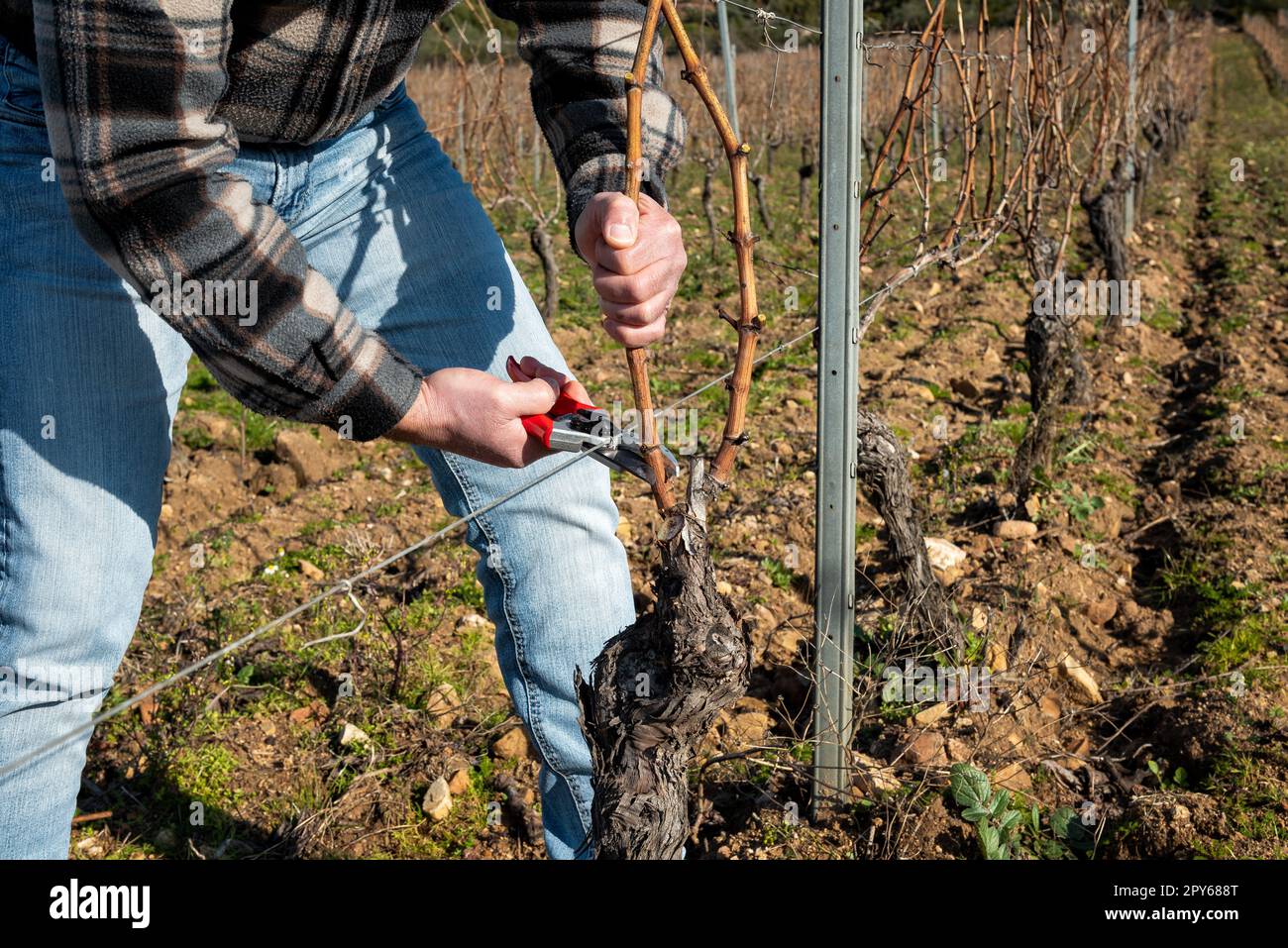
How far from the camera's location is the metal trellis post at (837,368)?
68.3 inches

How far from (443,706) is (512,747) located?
225 mm

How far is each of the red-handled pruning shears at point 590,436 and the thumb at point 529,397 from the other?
2 centimetres

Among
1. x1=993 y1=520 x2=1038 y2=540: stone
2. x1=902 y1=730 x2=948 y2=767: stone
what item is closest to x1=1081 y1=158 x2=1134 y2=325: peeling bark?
x1=993 y1=520 x2=1038 y2=540: stone

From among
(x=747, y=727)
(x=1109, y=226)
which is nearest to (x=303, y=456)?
(x=747, y=727)

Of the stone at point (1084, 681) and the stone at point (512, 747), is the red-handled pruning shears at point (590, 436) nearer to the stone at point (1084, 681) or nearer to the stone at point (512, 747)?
the stone at point (512, 747)

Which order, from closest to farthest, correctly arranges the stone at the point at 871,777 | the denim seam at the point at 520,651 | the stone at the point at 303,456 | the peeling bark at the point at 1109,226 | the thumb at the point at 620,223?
the thumb at the point at 620,223 → the denim seam at the point at 520,651 → the stone at the point at 871,777 → the stone at the point at 303,456 → the peeling bark at the point at 1109,226

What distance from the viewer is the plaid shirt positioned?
3.75 ft

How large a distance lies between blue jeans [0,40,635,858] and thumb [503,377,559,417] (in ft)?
0.79

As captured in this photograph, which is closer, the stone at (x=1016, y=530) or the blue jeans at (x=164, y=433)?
the blue jeans at (x=164, y=433)

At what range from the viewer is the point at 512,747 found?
8.04 ft

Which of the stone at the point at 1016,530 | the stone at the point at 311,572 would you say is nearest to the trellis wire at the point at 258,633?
the stone at the point at 311,572

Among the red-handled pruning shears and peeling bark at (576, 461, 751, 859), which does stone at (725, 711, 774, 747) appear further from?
the red-handled pruning shears

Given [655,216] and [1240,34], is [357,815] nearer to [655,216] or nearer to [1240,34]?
[655,216]
